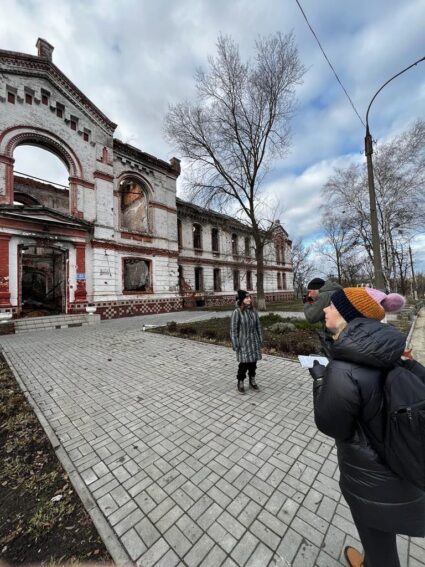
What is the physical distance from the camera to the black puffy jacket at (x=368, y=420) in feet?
4.00

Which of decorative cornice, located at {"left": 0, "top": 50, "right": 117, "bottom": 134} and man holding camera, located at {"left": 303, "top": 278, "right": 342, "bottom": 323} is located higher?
decorative cornice, located at {"left": 0, "top": 50, "right": 117, "bottom": 134}

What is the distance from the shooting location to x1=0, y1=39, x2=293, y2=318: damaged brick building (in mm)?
11891

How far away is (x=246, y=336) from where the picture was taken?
421 cm

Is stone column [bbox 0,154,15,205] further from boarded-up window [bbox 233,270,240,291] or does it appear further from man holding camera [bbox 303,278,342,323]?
boarded-up window [bbox 233,270,240,291]

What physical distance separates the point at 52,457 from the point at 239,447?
2.24m

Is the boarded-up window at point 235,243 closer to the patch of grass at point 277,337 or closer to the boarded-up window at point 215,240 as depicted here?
the boarded-up window at point 215,240

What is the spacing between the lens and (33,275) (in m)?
22.2

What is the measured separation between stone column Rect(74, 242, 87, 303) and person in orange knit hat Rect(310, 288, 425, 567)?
14.5 meters

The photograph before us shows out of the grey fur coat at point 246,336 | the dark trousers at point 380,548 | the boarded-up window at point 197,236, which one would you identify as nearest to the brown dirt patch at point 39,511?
the dark trousers at point 380,548

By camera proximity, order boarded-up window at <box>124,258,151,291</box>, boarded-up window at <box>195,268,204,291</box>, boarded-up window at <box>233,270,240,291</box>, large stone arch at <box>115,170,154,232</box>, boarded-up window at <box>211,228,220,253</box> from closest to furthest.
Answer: large stone arch at <box>115,170,154,232</box> → boarded-up window at <box>124,258,151,291</box> → boarded-up window at <box>195,268,204,291</box> → boarded-up window at <box>211,228,220,253</box> → boarded-up window at <box>233,270,240,291</box>

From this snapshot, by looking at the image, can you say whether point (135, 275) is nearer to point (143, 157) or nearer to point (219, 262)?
point (219, 262)

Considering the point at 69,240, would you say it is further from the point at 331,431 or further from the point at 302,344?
the point at 331,431

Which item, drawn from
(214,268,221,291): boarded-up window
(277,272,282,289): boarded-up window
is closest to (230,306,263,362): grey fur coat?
(214,268,221,291): boarded-up window

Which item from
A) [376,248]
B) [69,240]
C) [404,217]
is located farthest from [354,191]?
[69,240]
